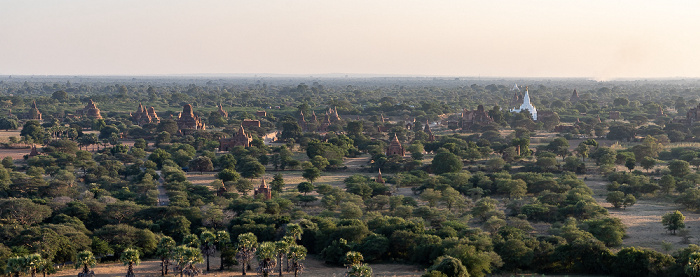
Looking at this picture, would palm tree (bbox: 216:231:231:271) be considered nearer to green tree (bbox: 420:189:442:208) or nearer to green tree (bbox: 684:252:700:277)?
green tree (bbox: 420:189:442:208)

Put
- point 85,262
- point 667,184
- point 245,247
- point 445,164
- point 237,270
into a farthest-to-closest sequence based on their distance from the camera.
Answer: point 445,164 → point 667,184 → point 237,270 → point 245,247 → point 85,262

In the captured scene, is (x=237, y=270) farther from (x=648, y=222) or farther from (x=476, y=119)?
(x=476, y=119)

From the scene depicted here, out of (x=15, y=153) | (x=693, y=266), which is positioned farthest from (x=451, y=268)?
(x=15, y=153)

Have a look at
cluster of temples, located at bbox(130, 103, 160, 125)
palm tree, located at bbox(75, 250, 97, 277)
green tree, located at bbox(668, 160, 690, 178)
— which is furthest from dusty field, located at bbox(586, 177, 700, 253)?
cluster of temples, located at bbox(130, 103, 160, 125)

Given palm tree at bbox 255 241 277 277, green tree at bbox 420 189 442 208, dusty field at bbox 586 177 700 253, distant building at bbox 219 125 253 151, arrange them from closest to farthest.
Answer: palm tree at bbox 255 241 277 277 < dusty field at bbox 586 177 700 253 < green tree at bbox 420 189 442 208 < distant building at bbox 219 125 253 151

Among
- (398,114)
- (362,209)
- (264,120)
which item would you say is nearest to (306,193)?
(362,209)

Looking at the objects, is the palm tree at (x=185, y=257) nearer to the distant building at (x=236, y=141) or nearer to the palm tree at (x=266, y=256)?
the palm tree at (x=266, y=256)
